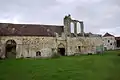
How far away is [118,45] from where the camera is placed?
71.5m

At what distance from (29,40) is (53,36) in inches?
222

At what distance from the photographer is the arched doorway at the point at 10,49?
137 ft

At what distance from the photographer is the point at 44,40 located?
43.8 metres

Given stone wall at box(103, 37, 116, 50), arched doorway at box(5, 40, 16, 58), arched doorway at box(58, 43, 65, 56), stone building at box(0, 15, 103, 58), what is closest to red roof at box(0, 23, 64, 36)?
stone building at box(0, 15, 103, 58)

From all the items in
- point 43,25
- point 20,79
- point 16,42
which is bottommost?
point 20,79

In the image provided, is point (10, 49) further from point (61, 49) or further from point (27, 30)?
point (61, 49)

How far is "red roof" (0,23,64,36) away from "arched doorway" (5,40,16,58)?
68.6 inches

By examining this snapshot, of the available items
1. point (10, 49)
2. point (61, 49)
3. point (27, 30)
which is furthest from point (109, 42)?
point (10, 49)

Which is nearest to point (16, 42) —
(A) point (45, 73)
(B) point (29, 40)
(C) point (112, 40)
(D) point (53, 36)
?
(B) point (29, 40)

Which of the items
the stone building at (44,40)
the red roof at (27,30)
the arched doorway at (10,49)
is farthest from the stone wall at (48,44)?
the red roof at (27,30)

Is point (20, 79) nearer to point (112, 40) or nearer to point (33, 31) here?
point (33, 31)

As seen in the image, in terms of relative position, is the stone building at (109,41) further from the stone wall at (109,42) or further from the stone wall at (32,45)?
the stone wall at (32,45)

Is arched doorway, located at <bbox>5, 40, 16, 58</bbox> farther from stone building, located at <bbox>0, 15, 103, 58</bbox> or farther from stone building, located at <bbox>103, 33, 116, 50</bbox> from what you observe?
stone building, located at <bbox>103, 33, 116, 50</bbox>

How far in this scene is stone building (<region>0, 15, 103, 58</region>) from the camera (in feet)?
137
